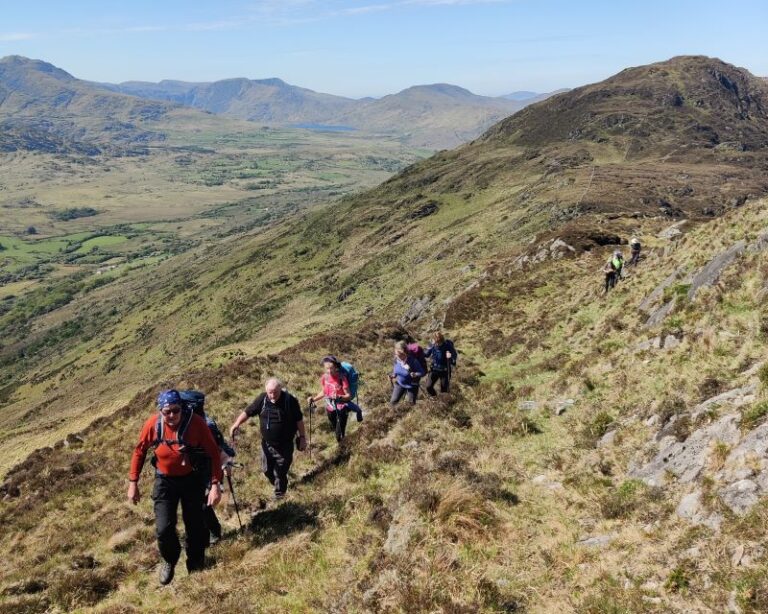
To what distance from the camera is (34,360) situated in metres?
143

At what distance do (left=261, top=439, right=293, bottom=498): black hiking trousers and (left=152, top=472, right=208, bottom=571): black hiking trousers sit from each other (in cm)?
241

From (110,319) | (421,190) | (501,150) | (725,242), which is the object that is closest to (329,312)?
(725,242)

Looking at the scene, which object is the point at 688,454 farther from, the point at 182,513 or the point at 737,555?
the point at 182,513

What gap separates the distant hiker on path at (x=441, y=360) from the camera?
1653cm

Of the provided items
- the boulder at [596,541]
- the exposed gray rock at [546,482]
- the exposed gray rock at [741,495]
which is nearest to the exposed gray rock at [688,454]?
the exposed gray rock at [741,495]

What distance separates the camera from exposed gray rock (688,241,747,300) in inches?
661

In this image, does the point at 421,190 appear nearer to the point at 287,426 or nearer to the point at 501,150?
the point at 501,150

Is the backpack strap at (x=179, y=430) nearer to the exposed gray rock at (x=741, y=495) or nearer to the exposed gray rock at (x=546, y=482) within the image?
the exposed gray rock at (x=546, y=482)

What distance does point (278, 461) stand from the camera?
1153 cm

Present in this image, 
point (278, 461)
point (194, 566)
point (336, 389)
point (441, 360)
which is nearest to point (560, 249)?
point (441, 360)

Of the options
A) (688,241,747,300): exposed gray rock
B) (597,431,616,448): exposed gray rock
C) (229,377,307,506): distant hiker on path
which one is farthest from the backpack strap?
(688,241,747,300): exposed gray rock

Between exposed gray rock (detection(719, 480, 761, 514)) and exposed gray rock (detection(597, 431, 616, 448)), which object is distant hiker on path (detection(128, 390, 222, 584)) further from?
exposed gray rock (detection(597, 431, 616, 448))

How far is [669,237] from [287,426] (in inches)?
1595

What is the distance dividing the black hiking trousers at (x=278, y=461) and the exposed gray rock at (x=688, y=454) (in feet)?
22.6
